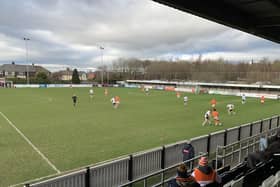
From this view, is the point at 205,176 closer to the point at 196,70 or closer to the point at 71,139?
the point at 71,139

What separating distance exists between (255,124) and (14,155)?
39.4 ft

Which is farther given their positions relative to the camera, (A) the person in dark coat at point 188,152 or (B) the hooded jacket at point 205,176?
(A) the person in dark coat at point 188,152

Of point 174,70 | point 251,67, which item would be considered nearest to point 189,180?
point 251,67

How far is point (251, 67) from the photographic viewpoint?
90.8m

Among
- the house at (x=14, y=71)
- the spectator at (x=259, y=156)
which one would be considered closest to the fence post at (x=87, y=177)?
the spectator at (x=259, y=156)

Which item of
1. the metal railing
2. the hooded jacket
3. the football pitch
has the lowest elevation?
the football pitch

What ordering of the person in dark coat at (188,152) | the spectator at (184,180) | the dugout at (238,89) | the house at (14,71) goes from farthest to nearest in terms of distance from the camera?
the house at (14,71) < the dugout at (238,89) < the person in dark coat at (188,152) < the spectator at (184,180)

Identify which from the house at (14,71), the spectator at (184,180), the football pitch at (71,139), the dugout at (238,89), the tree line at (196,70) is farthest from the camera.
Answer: the house at (14,71)

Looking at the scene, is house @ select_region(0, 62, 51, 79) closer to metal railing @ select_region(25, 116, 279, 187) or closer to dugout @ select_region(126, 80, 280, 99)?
dugout @ select_region(126, 80, 280, 99)

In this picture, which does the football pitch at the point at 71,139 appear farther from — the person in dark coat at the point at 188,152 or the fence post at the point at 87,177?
the person in dark coat at the point at 188,152

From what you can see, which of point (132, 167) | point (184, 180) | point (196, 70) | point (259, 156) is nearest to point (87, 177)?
point (132, 167)

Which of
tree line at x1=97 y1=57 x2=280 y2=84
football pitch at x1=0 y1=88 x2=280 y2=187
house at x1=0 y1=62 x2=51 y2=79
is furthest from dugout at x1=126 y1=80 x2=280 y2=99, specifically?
house at x1=0 y1=62 x2=51 y2=79

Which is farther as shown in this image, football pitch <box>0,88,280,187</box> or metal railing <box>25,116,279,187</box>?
football pitch <box>0,88,280,187</box>

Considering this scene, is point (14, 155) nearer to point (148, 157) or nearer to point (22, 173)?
point (22, 173)
